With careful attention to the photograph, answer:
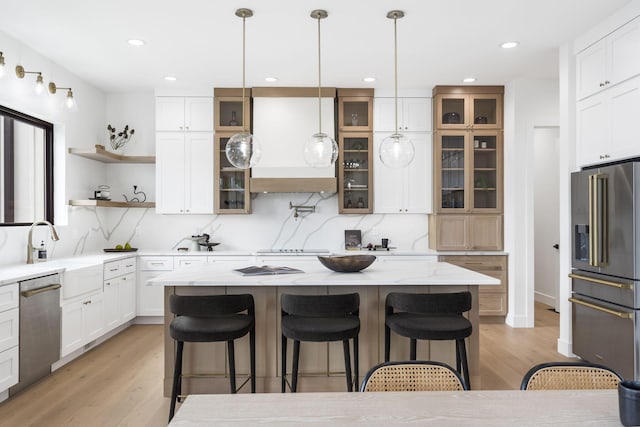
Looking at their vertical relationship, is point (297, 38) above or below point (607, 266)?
above

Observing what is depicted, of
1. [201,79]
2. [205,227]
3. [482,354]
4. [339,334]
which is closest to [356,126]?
[201,79]

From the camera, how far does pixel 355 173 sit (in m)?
5.35

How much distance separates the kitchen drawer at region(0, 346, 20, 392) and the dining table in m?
2.36

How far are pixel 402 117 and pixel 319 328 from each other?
11.5ft

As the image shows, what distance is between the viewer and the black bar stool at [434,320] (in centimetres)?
255

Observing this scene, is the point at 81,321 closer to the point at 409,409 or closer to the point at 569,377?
the point at 409,409

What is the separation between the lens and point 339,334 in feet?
8.32

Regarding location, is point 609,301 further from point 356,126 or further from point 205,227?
point 205,227

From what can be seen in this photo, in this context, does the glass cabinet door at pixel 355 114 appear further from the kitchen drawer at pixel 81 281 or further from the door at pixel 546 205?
the kitchen drawer at pixel 81 281

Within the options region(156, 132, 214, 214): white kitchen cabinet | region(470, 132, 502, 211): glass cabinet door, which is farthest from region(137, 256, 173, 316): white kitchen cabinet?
region(470, 132, 502, 211): glass cabinet door

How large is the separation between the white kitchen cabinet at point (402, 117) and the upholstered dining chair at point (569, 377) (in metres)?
4.05

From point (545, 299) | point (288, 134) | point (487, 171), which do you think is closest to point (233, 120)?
point (288, 134)

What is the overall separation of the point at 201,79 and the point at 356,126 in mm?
1903

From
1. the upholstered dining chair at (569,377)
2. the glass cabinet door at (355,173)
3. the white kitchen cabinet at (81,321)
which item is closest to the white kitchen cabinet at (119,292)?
the white kitchen cabinet at (81,321)
